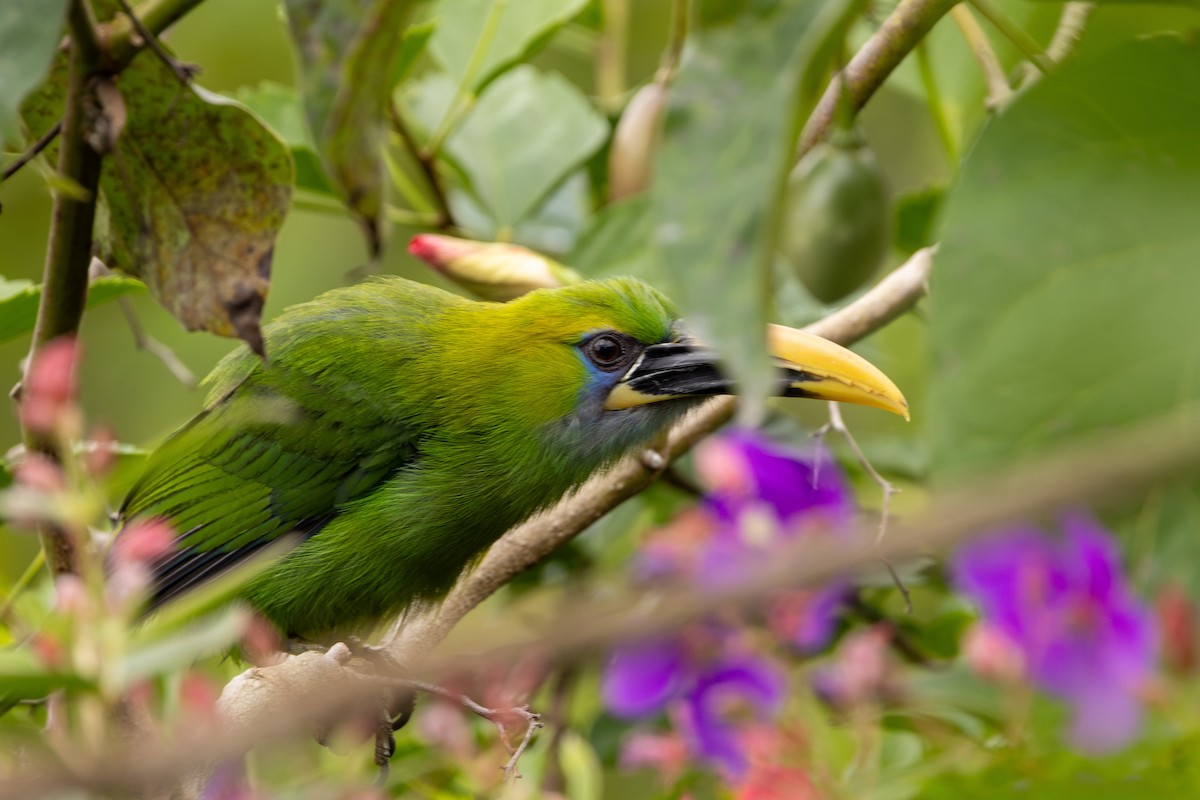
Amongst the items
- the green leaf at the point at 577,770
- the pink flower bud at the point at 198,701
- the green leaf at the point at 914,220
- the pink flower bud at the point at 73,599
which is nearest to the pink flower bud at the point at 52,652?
the pink flower bud at the point at 73,599

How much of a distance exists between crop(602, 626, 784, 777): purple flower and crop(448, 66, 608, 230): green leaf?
1.20 meters

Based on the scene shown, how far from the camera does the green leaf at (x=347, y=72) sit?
4.58 feet

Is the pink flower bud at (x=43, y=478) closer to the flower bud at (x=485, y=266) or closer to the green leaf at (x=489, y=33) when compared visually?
the flower bud at (x=485, y=266)


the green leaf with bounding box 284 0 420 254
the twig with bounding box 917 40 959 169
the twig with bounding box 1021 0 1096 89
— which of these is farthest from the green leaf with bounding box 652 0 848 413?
the twig with bounding box 917 40 959 169

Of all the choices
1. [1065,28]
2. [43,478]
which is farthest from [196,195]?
[1065,28]

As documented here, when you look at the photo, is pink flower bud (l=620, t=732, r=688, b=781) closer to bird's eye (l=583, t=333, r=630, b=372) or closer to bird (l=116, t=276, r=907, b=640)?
bird (l=116, t=276, r=907, b=640)

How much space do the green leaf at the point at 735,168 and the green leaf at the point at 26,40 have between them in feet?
2.10

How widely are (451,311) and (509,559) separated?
2.72 feet

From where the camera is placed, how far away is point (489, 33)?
294 cm

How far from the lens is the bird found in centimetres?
271

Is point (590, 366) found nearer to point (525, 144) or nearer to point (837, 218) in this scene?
point (837, 218)

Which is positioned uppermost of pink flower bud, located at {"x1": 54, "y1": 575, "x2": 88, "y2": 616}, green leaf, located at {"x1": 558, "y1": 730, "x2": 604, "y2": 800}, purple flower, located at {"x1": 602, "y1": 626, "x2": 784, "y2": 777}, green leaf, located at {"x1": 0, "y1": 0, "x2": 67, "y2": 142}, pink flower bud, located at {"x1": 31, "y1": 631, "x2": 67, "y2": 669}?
green leaf, located at {"x1": 0, "y1": 0, "x2": 67, "y2": 142}

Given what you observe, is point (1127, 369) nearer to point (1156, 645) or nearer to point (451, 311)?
point (1156, 645)

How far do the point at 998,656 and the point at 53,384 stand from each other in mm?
1231
